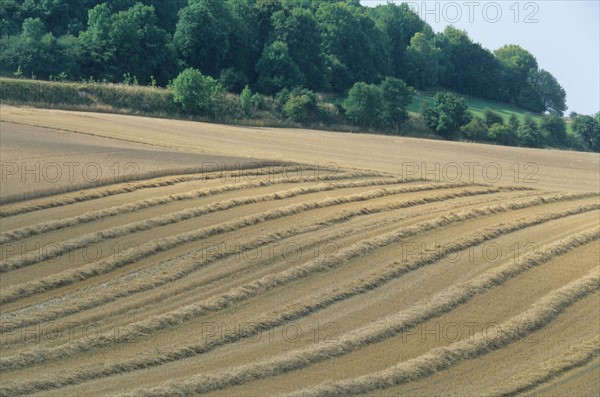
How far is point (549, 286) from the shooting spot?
1040 inches

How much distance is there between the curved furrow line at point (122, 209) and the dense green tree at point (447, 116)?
41137 mm

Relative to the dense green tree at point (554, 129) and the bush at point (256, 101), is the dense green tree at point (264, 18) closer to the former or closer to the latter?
the bush at point (256, 101)

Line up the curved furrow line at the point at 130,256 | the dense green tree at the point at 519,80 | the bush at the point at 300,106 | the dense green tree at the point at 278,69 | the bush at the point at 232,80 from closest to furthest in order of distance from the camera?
the curved furrow line at the point at 130,256 → the bush at the point at 300,106 → the bush at the point at 232,80 → the dense green tree at the point at 278,69 → the dense green tree at the point at 519,80

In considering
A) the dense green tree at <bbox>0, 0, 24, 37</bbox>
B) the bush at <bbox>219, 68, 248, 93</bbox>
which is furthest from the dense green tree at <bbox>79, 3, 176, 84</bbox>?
the dense green tree at <bbox>0, 0, 24, 37</bbox>

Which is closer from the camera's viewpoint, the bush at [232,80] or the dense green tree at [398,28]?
the bush at [232,80]

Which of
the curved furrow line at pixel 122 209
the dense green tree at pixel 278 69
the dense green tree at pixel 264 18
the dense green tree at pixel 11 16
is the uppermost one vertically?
the dense green tree at pixel 264 18

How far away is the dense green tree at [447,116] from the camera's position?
77.2 m

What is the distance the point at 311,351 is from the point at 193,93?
45812 mm

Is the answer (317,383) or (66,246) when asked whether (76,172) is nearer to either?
(66,246)

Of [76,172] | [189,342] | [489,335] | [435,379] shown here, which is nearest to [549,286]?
[489,335]

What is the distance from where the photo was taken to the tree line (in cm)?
7088

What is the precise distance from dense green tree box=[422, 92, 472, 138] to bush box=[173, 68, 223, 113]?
21620mm

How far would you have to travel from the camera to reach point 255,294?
81.0 feet

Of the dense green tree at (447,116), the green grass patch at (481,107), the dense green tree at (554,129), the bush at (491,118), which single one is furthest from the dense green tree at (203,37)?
the dense green tree at (554,129)
